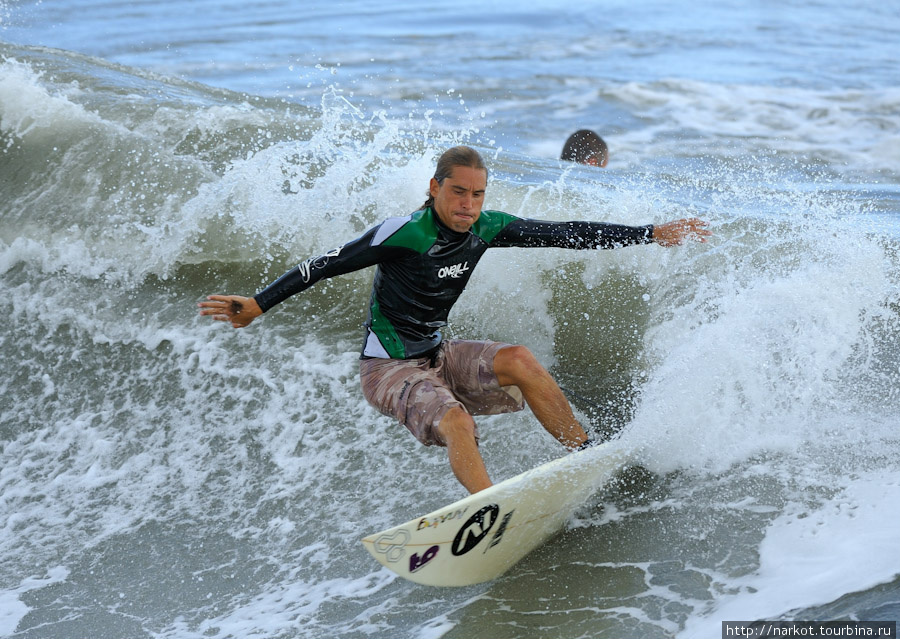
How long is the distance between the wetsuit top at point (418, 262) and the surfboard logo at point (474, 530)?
839 millimetres

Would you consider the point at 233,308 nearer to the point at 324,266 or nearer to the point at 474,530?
the point at 324,266

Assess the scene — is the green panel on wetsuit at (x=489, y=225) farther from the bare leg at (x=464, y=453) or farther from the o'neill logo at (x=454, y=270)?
the bare leg at (x=464, y=453)

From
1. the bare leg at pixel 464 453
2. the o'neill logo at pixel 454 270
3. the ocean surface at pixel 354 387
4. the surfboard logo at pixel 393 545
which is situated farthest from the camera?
the o'neill logo at pixel 454 270

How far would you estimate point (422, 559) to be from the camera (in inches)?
142

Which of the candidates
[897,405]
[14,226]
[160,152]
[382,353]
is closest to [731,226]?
[897,405]

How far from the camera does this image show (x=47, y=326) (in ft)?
21.3

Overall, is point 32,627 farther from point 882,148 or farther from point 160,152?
point 882,148

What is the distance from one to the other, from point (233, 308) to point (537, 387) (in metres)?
1.29

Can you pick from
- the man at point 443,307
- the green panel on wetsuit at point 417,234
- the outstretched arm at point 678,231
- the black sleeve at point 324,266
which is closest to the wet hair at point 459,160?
the man at point 443,307

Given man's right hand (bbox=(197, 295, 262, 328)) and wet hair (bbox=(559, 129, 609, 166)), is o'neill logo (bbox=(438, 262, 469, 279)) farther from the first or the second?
wet hair (bbox=(559, 129, 609, 166))

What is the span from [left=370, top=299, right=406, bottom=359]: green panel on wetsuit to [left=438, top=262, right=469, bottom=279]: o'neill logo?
0.32 metres

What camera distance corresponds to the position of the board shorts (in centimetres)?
386

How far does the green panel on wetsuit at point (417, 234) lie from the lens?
3951 mm

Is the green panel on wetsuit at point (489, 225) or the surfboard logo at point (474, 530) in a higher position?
the green panel on wetsuit at point (489, 225)
